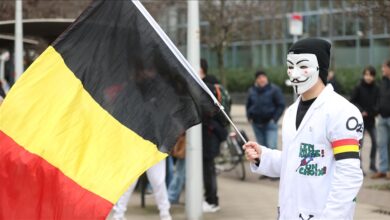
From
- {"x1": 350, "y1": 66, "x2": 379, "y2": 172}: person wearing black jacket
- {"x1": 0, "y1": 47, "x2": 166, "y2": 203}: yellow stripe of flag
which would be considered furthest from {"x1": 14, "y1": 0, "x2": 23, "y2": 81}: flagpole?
{"x1": 0, "y1": 47, "x2": 166, "y2": 203}: yellow stripe of flag

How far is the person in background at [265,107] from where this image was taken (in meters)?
13.2

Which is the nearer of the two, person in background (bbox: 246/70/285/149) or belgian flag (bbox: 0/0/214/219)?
belgian flag (bbox: 0/0/214/219)

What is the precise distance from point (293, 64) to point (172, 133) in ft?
3.86

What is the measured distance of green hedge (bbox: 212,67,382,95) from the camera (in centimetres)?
3680

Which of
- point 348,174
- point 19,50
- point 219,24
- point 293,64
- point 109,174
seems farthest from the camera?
point 219,24

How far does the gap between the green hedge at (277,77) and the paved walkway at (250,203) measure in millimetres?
22207

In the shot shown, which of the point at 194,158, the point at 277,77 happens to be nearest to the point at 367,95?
the point at 194,158

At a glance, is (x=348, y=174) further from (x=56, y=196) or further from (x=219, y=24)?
(x=219, y=24)

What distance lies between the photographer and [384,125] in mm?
12664

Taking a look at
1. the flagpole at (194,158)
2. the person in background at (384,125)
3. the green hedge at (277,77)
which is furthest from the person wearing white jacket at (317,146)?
the green hedge at (277,77)

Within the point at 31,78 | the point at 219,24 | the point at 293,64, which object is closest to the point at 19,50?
the point at 31,78

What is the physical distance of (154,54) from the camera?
5.20 m

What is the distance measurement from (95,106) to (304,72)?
1549 mm

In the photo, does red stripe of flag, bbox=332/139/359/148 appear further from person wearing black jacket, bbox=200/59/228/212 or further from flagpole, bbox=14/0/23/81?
flagpole, bbox=14/0/23/81
